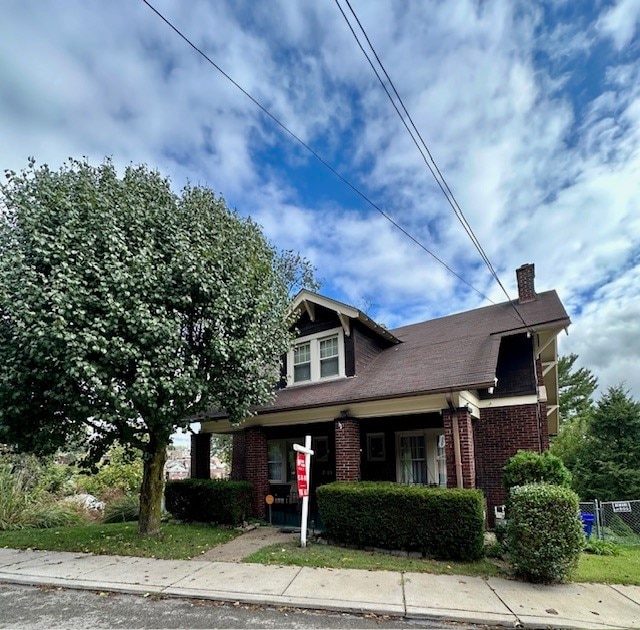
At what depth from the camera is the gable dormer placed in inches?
500

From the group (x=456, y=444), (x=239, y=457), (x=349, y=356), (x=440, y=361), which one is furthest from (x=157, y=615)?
(x=239, y=457)

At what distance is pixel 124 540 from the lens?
9.11 meters

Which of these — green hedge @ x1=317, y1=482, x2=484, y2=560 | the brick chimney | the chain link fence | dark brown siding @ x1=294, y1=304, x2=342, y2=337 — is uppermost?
the brick chimney

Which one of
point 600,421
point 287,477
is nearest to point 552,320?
point 600,421

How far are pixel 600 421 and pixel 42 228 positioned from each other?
59.1 feet

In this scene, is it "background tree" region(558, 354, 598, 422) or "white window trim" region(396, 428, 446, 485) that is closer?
"white window trim" region(396, 428, 446, 485)

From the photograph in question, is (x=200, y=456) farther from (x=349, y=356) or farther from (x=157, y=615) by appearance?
(x=157, y=615)

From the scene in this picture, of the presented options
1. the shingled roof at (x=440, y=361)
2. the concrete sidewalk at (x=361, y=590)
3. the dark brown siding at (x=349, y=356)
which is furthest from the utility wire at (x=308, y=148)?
the concrete sidewalk at (x=361, y=590)

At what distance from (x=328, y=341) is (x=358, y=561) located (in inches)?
269

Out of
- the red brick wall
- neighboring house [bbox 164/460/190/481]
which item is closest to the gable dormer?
the red brick wall

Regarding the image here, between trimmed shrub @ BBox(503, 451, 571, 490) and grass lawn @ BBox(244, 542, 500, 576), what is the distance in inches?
61.8

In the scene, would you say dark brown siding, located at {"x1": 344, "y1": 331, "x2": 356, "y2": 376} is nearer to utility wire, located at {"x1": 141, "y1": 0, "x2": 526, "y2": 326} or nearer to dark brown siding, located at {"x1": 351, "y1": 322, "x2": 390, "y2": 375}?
dark brown siding, located at {"x1": 351, "y1": 322, "x2": 390, "y2": 375}

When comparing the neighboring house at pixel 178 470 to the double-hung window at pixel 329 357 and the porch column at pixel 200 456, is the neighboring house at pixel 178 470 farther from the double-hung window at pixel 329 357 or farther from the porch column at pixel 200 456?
the double-hung window at pixel 329 357

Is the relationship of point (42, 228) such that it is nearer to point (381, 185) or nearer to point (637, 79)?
point (381, 185)
